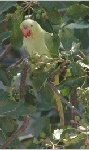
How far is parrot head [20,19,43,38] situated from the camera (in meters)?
1.67

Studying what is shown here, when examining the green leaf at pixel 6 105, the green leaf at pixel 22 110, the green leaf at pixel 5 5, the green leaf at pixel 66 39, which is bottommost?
the green leaf at pixel 22 110

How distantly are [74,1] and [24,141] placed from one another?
1152 millimetres

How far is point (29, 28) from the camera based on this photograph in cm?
178

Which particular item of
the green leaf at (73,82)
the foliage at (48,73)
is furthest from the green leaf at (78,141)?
the green leaf at (73,82)

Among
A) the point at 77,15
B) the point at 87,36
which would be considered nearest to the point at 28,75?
the point at 77,15

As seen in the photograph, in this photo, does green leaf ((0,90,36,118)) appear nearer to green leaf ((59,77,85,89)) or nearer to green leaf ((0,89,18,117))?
green leaf ((0,89,18,117))

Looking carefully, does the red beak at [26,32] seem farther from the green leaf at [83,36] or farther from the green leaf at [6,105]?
the green leaf at [6,105]

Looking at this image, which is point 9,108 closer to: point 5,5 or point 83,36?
point 5,5

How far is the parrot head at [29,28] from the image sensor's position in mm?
1665

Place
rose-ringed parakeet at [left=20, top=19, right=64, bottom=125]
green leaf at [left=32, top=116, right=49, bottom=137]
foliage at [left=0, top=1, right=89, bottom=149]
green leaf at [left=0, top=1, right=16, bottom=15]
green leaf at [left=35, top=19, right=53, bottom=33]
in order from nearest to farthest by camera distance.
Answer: foliage at [left=0, top=1, right=89, bottom=149] < green leaf at [left=0, top=1, right=16, bottom=15] < green leaf at [left=35, top=19, right=53, bottom=33] < green leaf at [left=32, top=116, right=49, bottom=137] < rose-ringed parakeet at [left=20, top=19, right=64, bottom=125]

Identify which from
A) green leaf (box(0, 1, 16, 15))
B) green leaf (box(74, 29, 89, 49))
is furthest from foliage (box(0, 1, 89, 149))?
green leaf (box(74, 29, 89, 49))

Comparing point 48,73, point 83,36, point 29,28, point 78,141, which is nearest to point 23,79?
point 48,73

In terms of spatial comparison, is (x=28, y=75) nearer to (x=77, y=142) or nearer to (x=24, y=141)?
(x=77, y=142)

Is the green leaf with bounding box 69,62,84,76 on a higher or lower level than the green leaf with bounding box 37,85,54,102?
higher
